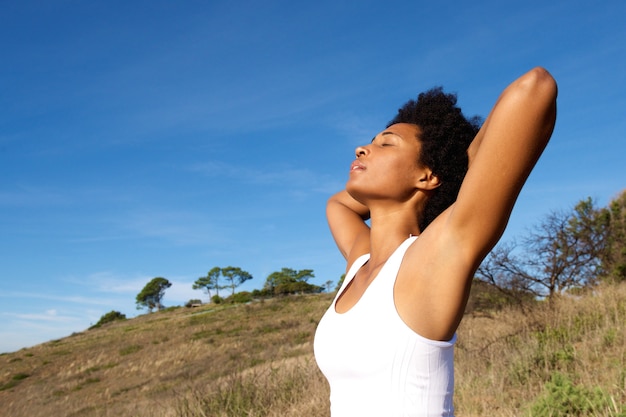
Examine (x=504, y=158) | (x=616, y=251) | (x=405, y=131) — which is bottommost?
(x=504, y=158)

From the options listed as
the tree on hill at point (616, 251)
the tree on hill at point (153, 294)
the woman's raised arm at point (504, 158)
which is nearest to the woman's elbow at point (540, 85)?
the woman's raised arm at point (504, 158)

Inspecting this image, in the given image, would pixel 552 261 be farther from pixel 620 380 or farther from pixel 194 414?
pixel 194 414

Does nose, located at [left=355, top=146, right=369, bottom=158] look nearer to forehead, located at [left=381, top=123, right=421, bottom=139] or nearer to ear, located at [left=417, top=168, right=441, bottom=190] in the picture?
forehead, located at [left=381, top=123, right=421, bottom=139]

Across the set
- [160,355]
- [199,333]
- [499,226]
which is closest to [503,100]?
[499,226]

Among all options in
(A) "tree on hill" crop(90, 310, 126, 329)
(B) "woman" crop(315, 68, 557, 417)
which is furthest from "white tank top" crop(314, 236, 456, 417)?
(A) "tree on hill" crop(90, 310, 126, 329)

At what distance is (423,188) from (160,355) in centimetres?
2377

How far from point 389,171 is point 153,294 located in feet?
279

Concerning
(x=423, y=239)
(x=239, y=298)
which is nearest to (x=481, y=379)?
(x=423, y=239)

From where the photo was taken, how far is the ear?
1929mm

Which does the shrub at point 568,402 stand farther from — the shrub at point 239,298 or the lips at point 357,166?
the shrub at point 239,298

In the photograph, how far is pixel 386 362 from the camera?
150 cm

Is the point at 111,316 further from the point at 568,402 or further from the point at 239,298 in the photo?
the point at 568,402

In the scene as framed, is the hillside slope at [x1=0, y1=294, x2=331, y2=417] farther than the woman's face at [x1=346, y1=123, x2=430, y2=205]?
Yes

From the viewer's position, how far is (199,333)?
95.3 ft
